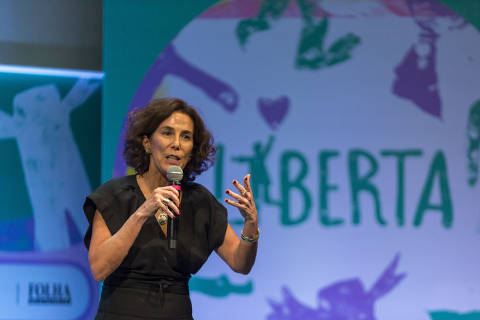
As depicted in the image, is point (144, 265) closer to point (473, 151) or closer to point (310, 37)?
point (310, 37)

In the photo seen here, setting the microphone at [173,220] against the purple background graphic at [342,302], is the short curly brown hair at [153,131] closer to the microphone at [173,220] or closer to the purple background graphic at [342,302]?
the microphone at [173,220]

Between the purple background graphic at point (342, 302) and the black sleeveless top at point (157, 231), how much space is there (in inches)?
64.5

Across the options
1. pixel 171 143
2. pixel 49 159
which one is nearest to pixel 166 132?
pixel 171 143

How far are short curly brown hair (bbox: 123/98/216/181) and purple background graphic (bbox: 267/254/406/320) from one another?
1681 millimetres

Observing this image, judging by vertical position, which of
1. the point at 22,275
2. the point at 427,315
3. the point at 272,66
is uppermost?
the point at 272,66

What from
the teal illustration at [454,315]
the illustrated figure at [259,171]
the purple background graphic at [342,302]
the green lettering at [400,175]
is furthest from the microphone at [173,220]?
the teal illustration at [454,315]

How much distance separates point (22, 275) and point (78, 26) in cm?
166

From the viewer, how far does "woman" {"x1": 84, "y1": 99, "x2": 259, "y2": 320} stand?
177 cm

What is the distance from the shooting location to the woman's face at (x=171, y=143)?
1943 millimetres

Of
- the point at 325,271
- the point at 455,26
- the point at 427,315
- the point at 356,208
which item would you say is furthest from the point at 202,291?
the point at 455,26

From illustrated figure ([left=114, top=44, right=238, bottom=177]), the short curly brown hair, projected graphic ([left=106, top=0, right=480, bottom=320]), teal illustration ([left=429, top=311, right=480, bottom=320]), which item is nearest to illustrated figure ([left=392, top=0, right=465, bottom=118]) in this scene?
projected graphic ([left=106, top=0, right=480, bottom=320])

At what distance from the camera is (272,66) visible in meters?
3.58

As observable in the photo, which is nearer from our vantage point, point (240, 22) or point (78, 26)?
point (240, 22)

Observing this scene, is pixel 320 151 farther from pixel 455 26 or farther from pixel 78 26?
pixel 78 26
